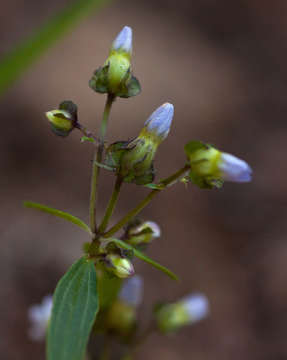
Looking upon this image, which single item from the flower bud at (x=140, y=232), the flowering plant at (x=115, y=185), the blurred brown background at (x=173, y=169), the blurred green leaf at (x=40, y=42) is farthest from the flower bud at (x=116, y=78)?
the blurred brown background at (x=173, y=169)

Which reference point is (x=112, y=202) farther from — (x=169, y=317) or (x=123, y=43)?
(x=169, y=317)

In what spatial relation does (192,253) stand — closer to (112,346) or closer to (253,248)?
(253,248)

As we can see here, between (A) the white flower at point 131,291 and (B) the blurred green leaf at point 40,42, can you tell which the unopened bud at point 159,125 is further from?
(B) the blurred green leaf at point 40,42

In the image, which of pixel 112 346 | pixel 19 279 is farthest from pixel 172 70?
pixel 112 346

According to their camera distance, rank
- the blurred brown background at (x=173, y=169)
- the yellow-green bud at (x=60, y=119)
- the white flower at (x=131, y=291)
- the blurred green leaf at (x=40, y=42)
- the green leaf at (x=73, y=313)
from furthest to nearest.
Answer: the blurred brown background at (x=173, y=169) → the blurred green leaf at (x=40, y=42) → the white flower at (x=131, y=291) → the yellow-green bud at (x=60, y=119) → the green leaf at (x=73, y=313)

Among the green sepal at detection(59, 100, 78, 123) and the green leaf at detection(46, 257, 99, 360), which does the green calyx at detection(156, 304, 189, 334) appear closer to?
the green leaf at detection(46, 257, 99, 360)

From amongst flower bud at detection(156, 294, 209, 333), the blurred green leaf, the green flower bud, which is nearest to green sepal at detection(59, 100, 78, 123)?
the green flower bud
